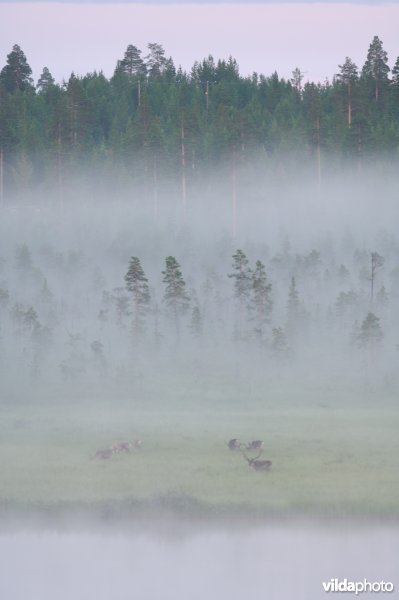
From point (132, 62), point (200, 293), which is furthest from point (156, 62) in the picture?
point (200, 293)

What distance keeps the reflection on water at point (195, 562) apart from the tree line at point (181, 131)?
57.5 m

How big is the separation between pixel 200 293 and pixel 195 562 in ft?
121

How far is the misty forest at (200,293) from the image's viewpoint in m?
34.7

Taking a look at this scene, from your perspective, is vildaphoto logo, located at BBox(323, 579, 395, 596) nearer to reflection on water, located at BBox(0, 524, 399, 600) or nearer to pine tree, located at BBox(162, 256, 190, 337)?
reflection on water, located at BBox(0, 524, 399, 600)

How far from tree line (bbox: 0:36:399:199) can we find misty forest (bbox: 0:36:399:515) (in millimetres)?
240

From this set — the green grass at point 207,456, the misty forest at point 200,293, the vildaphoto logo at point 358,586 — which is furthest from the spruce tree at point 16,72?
the vildaphoto logo at point 358,586

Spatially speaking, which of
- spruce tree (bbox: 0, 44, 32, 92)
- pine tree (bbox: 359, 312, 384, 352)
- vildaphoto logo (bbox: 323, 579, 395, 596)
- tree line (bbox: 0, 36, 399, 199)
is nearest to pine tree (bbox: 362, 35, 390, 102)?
tree line (bbox: 0, 36, 399, 199)

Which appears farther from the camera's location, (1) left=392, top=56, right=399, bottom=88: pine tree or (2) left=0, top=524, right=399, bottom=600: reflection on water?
(1) left=392, top=56, right=399, bottom=88: pine tree

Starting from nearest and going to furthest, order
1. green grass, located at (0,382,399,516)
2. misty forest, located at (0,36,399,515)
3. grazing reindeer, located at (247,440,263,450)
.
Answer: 1. green grass, located at (0,382,399,516)
2. misty forest, located at (0,36,399,515)
3. grazing reindeer, located at (247,440,263,450)

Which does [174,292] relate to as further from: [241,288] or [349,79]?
[349,79]

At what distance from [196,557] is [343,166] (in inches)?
2732

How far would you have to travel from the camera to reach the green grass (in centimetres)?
3172

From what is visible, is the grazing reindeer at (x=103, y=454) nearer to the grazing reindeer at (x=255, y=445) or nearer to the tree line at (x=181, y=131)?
the grazing reindeer at (x=255, y=445)

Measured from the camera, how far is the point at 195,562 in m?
28.9
